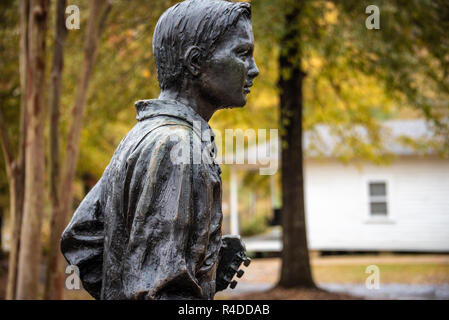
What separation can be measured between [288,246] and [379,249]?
9.54 meters

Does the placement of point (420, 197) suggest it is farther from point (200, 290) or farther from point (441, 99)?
point (200, 290)

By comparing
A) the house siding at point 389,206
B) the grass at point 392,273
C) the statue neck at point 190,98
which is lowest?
the grass at point 392,273

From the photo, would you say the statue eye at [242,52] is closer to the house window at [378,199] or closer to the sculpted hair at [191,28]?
the sculpted hair at [191,28]

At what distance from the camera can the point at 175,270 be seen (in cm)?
178

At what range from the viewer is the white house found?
2020 centimetres

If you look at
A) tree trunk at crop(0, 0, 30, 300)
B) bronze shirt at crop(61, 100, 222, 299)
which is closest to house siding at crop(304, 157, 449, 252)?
tree trunk at crop(0, 0, 30, 300)

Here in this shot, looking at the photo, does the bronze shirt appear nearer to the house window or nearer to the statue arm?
the statue arm

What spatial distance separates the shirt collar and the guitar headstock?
1.66 ft

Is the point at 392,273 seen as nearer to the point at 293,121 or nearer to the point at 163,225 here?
Answer: the point at 293,121

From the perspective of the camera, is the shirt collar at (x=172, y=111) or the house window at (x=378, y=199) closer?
the shirt collar at (x=172, y=111)

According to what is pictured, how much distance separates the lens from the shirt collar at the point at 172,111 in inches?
82.7

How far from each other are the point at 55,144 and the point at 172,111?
7.04 metres

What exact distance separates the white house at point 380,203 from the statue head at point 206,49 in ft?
60.9

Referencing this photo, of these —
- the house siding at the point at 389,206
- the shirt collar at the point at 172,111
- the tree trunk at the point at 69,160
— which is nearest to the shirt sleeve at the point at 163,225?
the shirt collar at the point at 172,111
